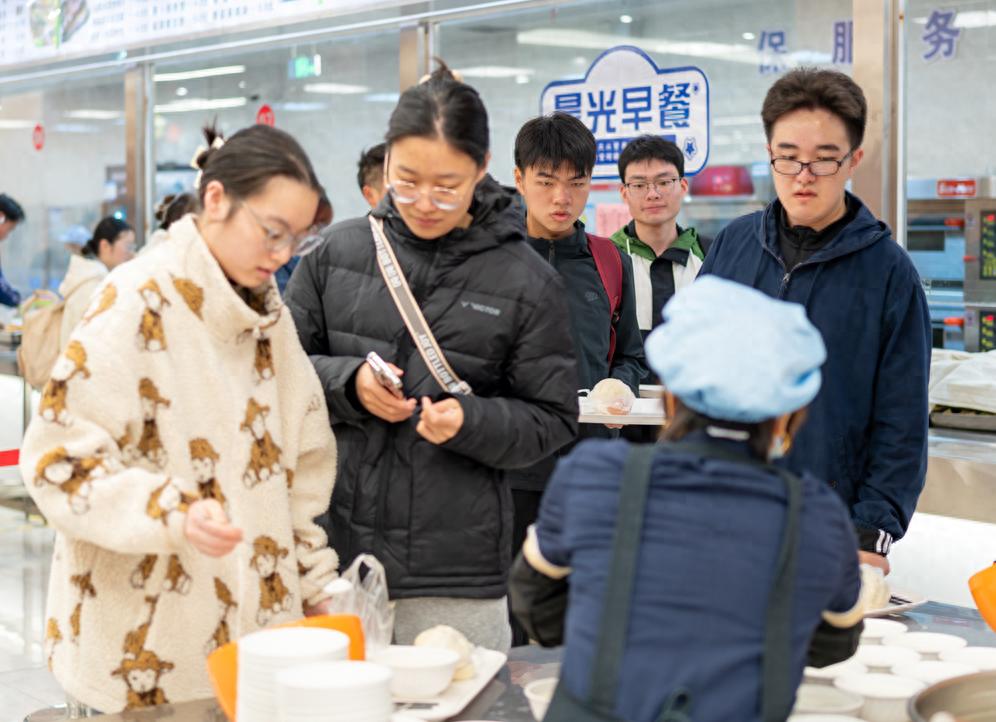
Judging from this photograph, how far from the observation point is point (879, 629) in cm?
227

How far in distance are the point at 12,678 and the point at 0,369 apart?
408cm

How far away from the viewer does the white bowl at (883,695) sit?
1.85 metres

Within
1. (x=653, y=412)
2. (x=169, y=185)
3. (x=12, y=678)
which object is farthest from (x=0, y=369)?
(x=653, y=412)

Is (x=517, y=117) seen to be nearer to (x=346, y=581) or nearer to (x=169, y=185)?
(x=169, y=185)

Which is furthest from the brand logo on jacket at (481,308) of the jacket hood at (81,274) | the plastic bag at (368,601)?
the jacket hood at (81,274)

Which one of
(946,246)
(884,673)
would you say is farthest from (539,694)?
(946,246)

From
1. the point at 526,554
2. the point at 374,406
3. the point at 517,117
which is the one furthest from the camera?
the point at 517,117

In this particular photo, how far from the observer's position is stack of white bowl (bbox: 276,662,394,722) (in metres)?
1.57

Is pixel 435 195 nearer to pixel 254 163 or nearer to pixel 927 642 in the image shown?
pixel 254 163

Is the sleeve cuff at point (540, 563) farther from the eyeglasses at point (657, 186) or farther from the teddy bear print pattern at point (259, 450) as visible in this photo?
the eyeglasses at point (657, 186)

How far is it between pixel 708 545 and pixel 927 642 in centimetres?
93

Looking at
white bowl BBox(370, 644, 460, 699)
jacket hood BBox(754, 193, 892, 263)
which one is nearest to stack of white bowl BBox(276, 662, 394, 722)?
white bowl BBox(370, 644, 460, 699)

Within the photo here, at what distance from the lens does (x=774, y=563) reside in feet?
4.77

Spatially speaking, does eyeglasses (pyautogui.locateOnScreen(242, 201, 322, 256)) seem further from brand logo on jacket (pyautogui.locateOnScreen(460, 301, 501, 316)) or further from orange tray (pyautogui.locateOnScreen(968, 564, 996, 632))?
orange tray (pyautogui.locateOnScreen(968, 564, 996, 632))
